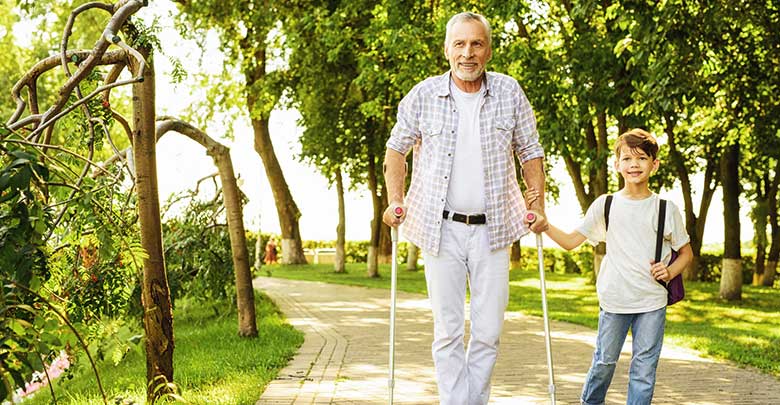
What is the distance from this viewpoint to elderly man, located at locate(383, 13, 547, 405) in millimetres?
5164

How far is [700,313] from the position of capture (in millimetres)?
17000

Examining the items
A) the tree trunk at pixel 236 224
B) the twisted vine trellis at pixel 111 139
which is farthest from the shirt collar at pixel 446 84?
the tree trunk at pixel 236 224

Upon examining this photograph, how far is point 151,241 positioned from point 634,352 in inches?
114

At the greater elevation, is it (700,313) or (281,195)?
(281,195)

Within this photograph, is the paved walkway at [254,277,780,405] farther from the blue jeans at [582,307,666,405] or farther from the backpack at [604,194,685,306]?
the backpack at [604,194,685,306]

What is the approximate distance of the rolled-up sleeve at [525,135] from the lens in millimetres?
5391

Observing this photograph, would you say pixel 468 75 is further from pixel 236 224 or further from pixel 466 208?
pixel 236 224

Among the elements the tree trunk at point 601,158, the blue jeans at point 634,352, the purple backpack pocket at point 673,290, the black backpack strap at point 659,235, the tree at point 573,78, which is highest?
the tree at point 573,78

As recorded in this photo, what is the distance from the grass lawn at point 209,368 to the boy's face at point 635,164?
2.69 m

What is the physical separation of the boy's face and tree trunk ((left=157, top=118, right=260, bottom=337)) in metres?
4.74

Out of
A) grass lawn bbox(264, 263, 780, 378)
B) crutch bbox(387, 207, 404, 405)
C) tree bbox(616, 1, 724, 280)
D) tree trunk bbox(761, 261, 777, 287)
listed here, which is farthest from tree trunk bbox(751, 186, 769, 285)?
crutch bbox(387, 207, 404, 405)

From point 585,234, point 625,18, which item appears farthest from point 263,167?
point 585,234

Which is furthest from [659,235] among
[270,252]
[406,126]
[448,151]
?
[270,252]

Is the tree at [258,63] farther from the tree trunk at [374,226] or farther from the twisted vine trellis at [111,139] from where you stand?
the twisted vine trellis at [111,139]
